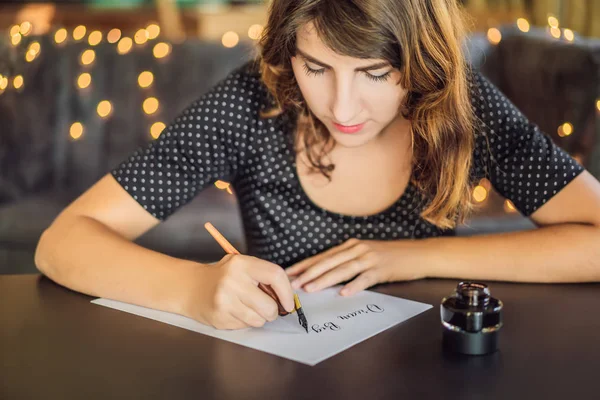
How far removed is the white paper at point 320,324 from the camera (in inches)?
33.8

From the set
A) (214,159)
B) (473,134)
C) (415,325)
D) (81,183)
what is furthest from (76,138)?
(415,325)

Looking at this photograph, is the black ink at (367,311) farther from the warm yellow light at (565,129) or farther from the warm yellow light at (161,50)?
the warm yellow light at (161,50)

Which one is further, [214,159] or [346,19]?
[214,159]

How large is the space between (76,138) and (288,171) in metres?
1.33

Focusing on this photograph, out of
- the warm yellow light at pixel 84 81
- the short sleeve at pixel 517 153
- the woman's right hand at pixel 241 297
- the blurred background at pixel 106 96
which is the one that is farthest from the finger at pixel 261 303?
the warm yellow light at pixel 84 81

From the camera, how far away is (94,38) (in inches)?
99.1

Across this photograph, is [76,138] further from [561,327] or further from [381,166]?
[561,327]

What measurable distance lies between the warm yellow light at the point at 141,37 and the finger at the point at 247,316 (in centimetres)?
176

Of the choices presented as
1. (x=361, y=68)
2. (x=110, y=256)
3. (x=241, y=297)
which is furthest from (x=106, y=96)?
(x=241, y=297)

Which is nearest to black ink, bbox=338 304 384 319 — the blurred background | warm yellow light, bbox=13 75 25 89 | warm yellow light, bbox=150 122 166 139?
the blurred background

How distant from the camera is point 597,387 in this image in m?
0.75

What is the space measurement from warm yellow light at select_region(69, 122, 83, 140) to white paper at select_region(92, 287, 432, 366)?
1530mm

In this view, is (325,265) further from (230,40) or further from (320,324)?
(230,40)

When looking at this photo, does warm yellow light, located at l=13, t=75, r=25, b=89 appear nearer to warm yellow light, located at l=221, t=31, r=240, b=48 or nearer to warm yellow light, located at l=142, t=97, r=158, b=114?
warm yellow light, located at l=142, t=97, r=158, b=114
